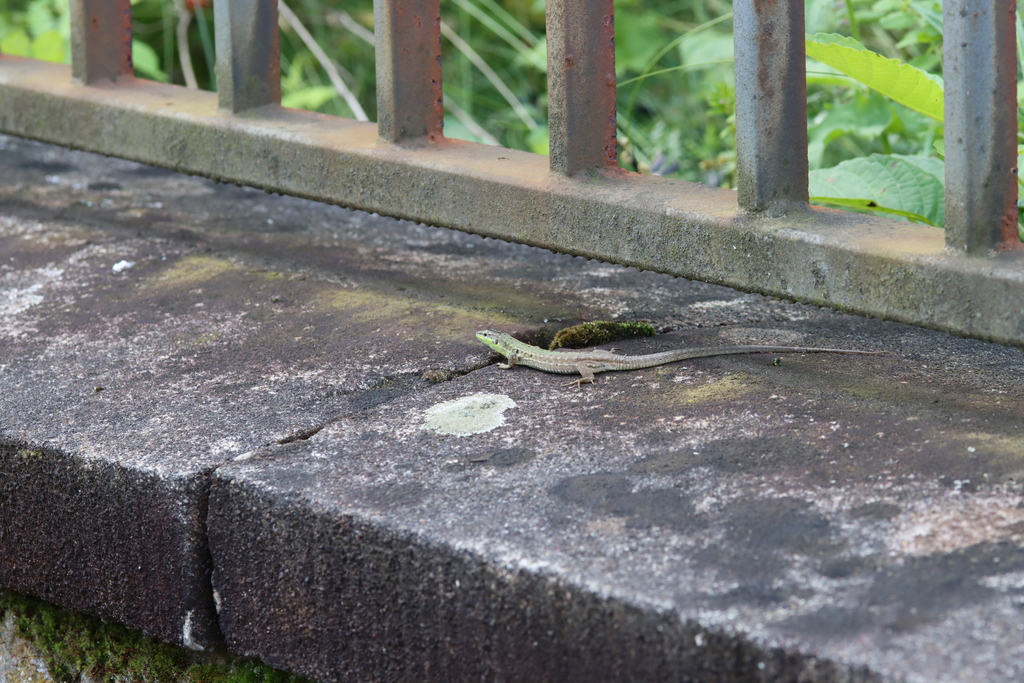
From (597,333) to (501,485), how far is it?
0.64 metres

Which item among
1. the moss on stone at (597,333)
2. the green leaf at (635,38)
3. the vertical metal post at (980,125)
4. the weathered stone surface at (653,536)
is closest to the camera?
the weathered stone surface at (653,536)

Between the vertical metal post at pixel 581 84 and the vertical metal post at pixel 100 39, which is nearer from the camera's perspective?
the vertical metal post at pixel 581 84

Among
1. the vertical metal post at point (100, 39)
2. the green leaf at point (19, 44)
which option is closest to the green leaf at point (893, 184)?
the vertical metal post at point (100, 39)

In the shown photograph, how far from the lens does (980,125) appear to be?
1529mm

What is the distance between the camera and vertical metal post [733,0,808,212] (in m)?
1.70

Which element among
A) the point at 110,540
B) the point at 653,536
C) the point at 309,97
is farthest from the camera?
the point at 309,97

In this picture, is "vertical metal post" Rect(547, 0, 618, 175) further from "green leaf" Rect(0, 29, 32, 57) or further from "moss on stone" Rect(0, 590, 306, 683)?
"green leaf" Rect(0, 29, 32, 57)

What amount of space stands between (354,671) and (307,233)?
1.58 meters

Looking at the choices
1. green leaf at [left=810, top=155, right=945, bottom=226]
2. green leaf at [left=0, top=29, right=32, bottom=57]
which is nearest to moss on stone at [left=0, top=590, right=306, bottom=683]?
green leaf at [left=810, top=155, right=945, bottom=226]

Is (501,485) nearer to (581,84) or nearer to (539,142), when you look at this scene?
(581,84)

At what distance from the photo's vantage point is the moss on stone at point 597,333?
Result: 6.88 ft

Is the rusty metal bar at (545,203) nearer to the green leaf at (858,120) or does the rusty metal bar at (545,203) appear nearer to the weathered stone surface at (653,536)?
the weathered stone surface at (653,536)

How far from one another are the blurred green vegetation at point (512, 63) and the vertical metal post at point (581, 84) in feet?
4.96

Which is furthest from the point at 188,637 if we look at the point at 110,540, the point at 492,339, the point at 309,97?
the point at 309,97
